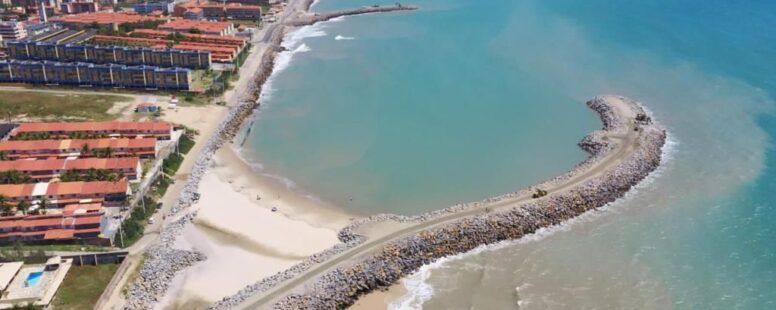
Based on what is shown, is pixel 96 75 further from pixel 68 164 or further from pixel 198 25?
pixel 198 25

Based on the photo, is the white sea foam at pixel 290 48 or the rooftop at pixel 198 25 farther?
the rooftop at pixel 198 25

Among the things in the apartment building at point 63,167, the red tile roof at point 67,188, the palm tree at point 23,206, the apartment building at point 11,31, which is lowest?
the palm tree at point 23,206

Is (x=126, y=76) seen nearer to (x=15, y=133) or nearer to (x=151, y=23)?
(x=15, y=133)

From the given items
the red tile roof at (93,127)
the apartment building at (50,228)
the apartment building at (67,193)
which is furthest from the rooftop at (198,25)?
the apartment building at (50,228)

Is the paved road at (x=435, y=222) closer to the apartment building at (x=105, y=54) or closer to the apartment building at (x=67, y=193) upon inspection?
the apartment building at (x=67, y=193)

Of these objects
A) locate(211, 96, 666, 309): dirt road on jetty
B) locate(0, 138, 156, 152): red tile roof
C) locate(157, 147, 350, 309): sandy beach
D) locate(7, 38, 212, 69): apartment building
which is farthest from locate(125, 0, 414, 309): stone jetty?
locate(7, 38, 212, 69): apartment building

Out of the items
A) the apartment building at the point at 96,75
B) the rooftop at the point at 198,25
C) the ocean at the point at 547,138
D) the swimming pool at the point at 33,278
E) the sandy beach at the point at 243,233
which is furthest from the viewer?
the rooftop at the point at 198,25

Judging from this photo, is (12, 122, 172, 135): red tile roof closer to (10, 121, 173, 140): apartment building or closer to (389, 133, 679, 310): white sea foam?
(10, 121, 173, 140): apartment building

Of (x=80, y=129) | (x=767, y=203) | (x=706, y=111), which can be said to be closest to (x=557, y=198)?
(x=767, y=203)
